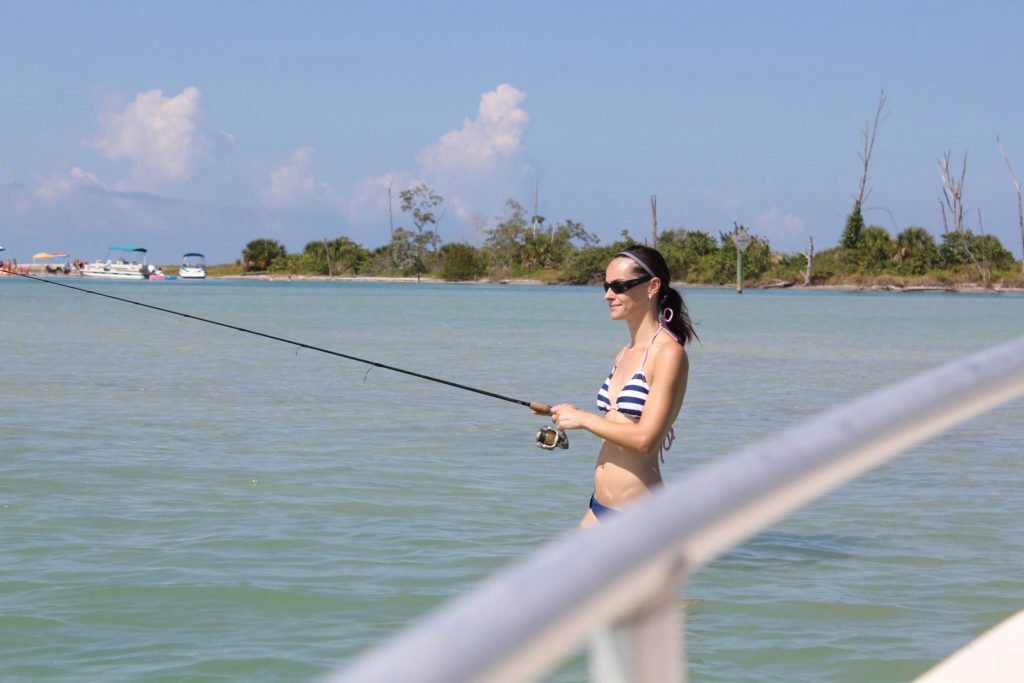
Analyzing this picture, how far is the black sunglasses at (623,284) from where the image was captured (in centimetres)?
463

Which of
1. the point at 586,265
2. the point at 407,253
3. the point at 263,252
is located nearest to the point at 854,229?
the point at 586,265

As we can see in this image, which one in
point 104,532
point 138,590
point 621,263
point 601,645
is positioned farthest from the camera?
point 104,532

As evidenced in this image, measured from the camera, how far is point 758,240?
114438 millimetres

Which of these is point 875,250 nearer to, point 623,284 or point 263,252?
point 263,252

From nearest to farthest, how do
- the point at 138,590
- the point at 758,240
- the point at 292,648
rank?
the point at 292,648
the point at 138,590
the point at 758,240

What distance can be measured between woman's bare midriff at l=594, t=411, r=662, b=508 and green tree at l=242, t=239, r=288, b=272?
148 meters

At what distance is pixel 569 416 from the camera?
15.3ft

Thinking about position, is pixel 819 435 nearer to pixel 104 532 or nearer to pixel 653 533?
pixel 653 533

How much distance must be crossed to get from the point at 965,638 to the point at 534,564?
570 cm

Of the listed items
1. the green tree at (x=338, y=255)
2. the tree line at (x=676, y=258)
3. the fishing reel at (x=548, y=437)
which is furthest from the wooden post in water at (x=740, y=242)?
the fishing reel at (x=548, y=437)

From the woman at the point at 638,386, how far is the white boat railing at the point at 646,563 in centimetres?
323

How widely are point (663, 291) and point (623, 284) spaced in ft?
0.48

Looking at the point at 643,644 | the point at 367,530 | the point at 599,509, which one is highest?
the point at 643,644

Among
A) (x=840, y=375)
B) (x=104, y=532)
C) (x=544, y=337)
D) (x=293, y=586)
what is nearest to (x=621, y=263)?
(x=293, y=586)
